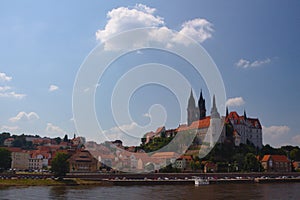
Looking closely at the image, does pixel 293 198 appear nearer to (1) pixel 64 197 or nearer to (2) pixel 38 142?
(1) pixel 64 197

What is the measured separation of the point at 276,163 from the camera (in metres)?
89.4

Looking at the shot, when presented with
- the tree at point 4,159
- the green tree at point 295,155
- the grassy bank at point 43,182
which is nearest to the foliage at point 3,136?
the tree at point 4,159

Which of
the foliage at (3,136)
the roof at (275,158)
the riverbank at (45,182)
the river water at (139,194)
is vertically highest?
the foliage at (3,136)

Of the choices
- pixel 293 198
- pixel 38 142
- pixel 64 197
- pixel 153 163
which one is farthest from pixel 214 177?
pixel 38 142

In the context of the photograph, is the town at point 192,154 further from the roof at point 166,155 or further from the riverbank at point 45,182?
the riverbank at point 45,182

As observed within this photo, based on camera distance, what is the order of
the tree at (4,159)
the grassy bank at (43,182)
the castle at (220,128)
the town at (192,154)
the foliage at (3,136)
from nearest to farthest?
1. the grassy bank at (43,182)
2. the tree at (4,159)
3. the town at (192,154)
4. the castle at (220,128)
5. the foliage at (3,136)

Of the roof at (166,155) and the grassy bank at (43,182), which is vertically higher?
the roof at (166,155)

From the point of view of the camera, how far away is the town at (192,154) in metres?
79.6

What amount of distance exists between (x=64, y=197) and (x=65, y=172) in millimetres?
19976

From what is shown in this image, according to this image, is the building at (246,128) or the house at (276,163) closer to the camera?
the house at (276,163)

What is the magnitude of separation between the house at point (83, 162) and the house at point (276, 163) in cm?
3776

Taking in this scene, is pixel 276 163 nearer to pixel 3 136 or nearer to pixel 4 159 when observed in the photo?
pixel 4 159

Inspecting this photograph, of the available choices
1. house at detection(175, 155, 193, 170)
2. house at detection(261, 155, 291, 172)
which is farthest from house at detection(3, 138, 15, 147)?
house at detection(261, 155, 291, 172)

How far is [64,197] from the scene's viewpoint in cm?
3625
